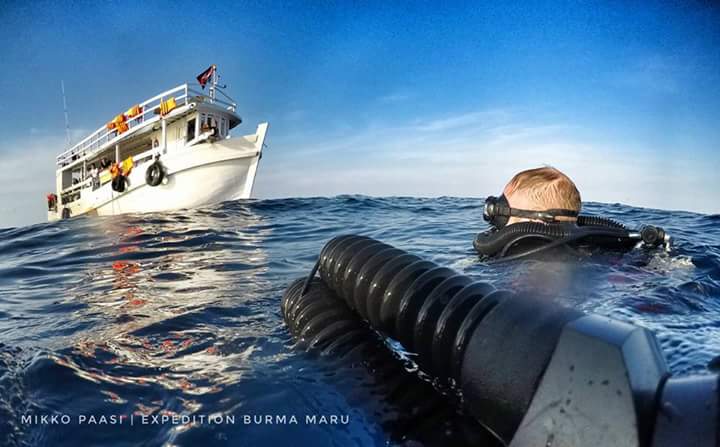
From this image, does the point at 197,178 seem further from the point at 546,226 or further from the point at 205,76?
the point at 546,226

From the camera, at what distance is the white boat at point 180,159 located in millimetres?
20547

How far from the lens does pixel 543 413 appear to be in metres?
0.97

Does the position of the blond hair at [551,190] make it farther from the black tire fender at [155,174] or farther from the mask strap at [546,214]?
the black tire fender at [155,174]

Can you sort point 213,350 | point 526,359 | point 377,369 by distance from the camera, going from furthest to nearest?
1. point 213,350
2. point 377,369
3. point 526,359

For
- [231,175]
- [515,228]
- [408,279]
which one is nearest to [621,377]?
[408,279]

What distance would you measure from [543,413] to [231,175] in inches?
866

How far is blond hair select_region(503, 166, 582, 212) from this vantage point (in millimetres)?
3387

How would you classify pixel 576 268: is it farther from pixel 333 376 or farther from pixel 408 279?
pixel 333 376

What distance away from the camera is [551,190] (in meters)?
3.41

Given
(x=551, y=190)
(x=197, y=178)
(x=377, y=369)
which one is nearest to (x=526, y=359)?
(x=377, y=369)

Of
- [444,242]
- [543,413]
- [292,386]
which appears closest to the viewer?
[543,413]

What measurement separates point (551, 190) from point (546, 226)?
1.54 ft

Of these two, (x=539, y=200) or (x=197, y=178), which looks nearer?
(x=539, y=200)

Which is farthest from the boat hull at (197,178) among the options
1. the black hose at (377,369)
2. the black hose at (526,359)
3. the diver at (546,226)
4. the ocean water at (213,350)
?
the black hose at (526,359)
